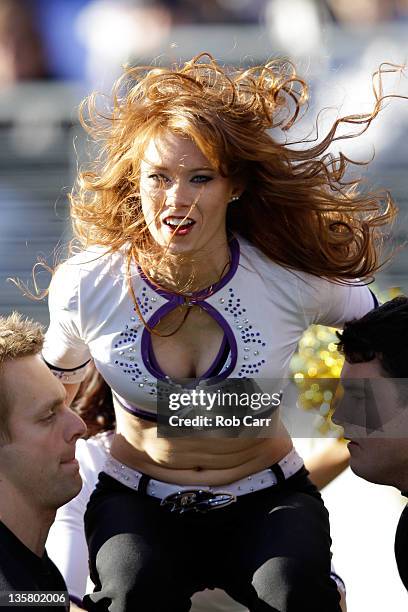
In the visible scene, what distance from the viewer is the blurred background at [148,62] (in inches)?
118

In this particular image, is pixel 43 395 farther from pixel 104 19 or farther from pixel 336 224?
pixel 104 19

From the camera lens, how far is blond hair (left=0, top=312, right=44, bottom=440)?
6.09 feet

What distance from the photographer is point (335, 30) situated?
3.34 meters

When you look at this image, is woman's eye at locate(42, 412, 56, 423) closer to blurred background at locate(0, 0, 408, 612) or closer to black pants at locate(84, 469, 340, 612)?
black pants at locate(84, 469, 340, 612)

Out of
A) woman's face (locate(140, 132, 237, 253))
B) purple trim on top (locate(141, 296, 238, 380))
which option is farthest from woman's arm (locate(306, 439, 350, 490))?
woman's face (locate(140, 132, 237, 253))

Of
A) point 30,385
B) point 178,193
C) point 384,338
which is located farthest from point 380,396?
point 30,385

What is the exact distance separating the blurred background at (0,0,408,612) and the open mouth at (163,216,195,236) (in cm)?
91

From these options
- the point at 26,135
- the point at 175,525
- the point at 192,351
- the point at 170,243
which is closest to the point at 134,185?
the point at 170,243

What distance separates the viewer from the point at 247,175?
2.08 m

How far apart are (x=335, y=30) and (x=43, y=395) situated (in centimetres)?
192

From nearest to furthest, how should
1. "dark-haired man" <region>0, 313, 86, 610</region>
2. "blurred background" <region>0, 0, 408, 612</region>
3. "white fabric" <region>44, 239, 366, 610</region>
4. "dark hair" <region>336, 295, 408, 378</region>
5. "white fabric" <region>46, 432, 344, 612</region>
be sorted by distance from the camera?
"dark-haired man" <region>0, 313, 86, 610</region>
"dark hair" <region>336, 295, 408, 378</region>
"white fabric" <region>44, 239, 366, 610</region>
"white fabric" <region>46, 432, 344, 612</region>
"blurred background" <region>0, 0, 408, 612</region>

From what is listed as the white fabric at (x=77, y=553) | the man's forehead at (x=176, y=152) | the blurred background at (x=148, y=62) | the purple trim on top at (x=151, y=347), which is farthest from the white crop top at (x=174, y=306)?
the blurred background at (x=148, y=62)

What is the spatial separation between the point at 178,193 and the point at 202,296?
0.22 meters

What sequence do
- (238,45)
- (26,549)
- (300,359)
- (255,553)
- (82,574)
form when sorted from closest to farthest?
(26,549)
(255,553)
(82,574)
(300,359)
(238,45)
